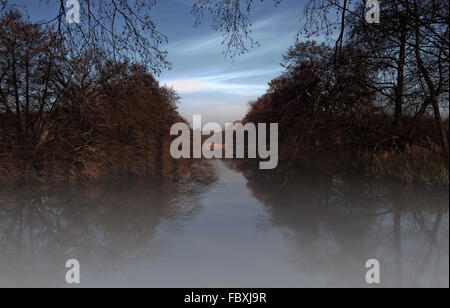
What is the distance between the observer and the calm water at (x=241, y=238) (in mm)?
2514

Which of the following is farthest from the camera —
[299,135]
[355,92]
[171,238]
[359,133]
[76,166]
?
[76,166]

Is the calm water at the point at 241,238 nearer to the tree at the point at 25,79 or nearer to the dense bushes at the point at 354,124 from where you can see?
the dense bushes at the point at 354,124

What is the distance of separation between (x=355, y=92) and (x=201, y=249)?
4.35 meters

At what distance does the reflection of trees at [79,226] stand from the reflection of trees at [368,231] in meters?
1.75

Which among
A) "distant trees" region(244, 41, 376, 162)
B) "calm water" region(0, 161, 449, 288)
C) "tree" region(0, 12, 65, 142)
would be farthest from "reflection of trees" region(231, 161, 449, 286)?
"tree" region(0, 12, 65, 142)

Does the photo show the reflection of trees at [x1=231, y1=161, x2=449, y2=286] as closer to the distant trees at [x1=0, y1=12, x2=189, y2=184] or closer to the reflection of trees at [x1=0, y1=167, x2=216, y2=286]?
the reflection of trees at [x1=0, y1=167, x2=216, y2=286]

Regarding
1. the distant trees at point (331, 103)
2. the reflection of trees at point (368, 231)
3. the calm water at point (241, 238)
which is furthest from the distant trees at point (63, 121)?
the reflection of trees at point (368, 231)

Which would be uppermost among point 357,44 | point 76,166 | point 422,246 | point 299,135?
point 357,44

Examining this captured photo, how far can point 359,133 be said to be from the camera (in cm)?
636

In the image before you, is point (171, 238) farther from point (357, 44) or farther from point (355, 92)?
point (357, 44)

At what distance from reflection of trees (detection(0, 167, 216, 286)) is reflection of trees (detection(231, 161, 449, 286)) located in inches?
68.7

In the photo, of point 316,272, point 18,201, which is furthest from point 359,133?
point 18,201

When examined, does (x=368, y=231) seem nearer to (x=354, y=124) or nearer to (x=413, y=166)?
(x=413, y=166)

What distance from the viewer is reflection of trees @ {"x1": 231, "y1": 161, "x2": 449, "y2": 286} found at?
242cm
